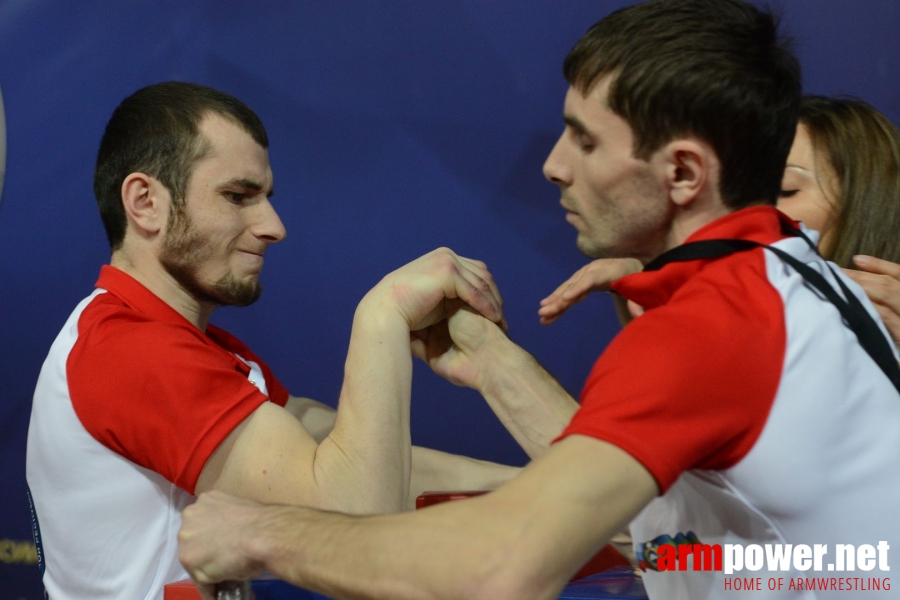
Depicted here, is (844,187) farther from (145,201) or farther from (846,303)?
(145,201)

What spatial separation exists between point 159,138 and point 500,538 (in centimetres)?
99

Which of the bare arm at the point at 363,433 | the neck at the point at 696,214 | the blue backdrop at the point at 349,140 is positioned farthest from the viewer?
the blue backdrop at the point at 349,140

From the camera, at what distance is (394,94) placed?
1.88 m

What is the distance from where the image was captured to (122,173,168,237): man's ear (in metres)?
1.38

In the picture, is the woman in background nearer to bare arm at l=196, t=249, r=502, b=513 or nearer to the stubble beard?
bare arm at l=196, t=249, r=502, b=513

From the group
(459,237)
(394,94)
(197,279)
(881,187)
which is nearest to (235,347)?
(197,279)

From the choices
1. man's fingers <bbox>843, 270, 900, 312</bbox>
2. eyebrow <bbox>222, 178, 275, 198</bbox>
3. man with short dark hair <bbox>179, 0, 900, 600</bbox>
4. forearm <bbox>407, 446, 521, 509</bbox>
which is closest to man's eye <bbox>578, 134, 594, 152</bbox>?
man with short dark hair <bbox>179, 0, 900, 600</bbox>

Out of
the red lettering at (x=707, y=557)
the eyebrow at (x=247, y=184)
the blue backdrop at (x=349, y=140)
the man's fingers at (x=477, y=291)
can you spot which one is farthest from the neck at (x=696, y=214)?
the blue backdrop at (x=349, y=140)

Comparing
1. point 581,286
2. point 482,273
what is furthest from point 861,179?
point 482,273

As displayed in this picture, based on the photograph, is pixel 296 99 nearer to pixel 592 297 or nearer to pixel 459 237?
pixel 459 237

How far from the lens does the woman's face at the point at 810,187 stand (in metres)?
1.37

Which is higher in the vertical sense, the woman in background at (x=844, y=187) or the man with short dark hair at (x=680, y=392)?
the woman in background at (x=844, y=187)

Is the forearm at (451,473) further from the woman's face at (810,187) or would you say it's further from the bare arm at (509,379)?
the woman's face at (810,187)

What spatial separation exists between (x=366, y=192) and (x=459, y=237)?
0.22 meters
